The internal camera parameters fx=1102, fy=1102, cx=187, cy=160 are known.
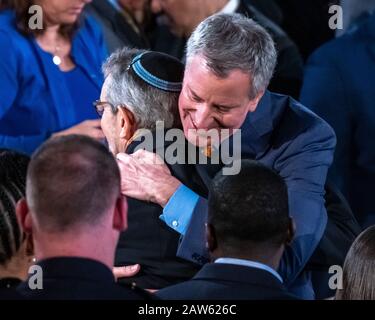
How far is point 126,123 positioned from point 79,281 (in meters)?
0.92

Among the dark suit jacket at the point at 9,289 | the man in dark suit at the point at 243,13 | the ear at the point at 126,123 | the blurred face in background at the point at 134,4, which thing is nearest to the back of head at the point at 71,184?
the dark suit jacket at the point at 9,289

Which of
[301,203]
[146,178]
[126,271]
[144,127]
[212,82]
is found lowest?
[126,271]

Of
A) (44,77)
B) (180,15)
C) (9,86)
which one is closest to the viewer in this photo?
(9,86)

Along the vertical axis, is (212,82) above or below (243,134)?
above

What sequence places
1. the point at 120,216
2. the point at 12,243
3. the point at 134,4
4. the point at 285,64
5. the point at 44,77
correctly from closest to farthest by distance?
1. the point at 120,216
2. the point at 12,243
3. the point at 44,77
4. the point at 285,64
5. the point at 134,4

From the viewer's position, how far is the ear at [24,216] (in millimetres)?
2484

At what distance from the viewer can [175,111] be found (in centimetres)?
325

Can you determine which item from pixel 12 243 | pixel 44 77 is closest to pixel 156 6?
pixel 44 77

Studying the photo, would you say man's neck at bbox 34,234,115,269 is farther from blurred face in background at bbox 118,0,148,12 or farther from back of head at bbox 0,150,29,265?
blurred face in background at bbox 118,0,148,12

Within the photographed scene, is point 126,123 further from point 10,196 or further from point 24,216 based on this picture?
point 24,216

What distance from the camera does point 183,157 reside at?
10.6 ft

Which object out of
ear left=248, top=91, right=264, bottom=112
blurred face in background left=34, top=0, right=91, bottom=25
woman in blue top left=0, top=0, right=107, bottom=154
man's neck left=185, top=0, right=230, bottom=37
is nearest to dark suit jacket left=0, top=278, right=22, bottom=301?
ear left=248, top=91, right=264, bottom=112

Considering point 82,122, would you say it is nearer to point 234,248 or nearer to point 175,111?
point 175,111

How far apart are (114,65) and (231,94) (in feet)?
1.23
